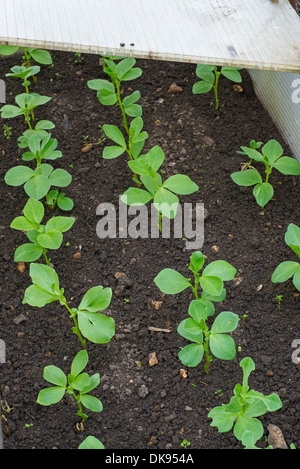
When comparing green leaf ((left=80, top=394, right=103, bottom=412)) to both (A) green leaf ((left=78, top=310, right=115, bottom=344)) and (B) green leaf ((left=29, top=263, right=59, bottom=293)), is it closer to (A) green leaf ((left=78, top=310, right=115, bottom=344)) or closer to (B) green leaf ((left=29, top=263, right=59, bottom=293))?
(A) green leaf ((left=78, top=310, right=115, bottom=344))

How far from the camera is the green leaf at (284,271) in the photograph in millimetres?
1925

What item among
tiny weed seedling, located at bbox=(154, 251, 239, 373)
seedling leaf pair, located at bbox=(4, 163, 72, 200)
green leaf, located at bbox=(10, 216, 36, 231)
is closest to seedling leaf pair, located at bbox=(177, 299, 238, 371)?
tiny weed seedling, located at bbox=(154, 251, 239, 373)

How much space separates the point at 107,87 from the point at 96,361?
1.01 metres

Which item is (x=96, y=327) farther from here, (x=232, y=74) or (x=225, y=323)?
(x=232, y=74)

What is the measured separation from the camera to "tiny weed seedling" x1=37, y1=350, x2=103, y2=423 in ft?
5.46

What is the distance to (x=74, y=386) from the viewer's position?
65.7 inches

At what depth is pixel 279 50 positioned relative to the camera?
2160 millimetres

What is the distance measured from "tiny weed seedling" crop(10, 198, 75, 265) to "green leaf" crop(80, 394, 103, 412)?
45 cm

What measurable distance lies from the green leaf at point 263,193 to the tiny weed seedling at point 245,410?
710 millimetres

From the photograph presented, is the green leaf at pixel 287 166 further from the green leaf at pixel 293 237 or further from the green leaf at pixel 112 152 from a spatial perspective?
the green leaf at pixel 112 152

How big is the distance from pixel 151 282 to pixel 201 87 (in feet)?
2.77

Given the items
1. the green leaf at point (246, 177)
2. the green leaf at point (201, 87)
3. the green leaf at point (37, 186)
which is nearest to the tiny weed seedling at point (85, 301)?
the green leaf at point (37, 186)

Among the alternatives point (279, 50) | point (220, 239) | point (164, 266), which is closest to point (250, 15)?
point (279, 50)

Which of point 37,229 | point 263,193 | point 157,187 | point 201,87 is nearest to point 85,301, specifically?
point 37,229
